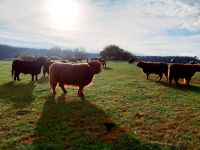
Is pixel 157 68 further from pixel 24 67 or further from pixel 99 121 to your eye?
pixel 99 121

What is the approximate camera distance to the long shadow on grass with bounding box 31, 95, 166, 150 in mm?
10344

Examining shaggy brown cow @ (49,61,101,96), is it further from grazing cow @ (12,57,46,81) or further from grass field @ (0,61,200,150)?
grazing cow @ (12,57,46,81)

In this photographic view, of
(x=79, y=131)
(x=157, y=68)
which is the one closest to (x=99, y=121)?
(x=79, y=131)

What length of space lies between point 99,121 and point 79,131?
1.51 meters

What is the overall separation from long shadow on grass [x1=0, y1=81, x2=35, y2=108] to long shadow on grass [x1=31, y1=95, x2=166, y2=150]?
2.07 meters

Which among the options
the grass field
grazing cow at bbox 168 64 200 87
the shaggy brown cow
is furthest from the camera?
grazing cow at bbox 168 64 200 87

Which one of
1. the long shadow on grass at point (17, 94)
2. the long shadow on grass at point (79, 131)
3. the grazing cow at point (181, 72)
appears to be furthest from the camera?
the grazing cow at point (181, 72)

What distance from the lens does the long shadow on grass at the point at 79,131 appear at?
1034cm

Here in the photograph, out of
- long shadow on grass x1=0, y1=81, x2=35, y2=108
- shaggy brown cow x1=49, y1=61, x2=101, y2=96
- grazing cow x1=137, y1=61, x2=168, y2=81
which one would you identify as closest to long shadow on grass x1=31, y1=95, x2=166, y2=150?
long shadow on grass x1=0, y1=81, x2=35, y2=108

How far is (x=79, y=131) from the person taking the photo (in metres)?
11.7

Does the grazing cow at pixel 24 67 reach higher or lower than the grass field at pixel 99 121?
→ higher

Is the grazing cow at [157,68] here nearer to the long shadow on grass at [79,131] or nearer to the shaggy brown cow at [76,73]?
the shaggy brown cow at [76,73]

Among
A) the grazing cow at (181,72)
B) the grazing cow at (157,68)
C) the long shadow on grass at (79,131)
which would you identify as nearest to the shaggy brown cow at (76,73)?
the long shadow on grass at (79,131)

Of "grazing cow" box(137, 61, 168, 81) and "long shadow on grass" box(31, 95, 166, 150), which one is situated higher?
"grazing cow" box(137, 61, 168, 81)
